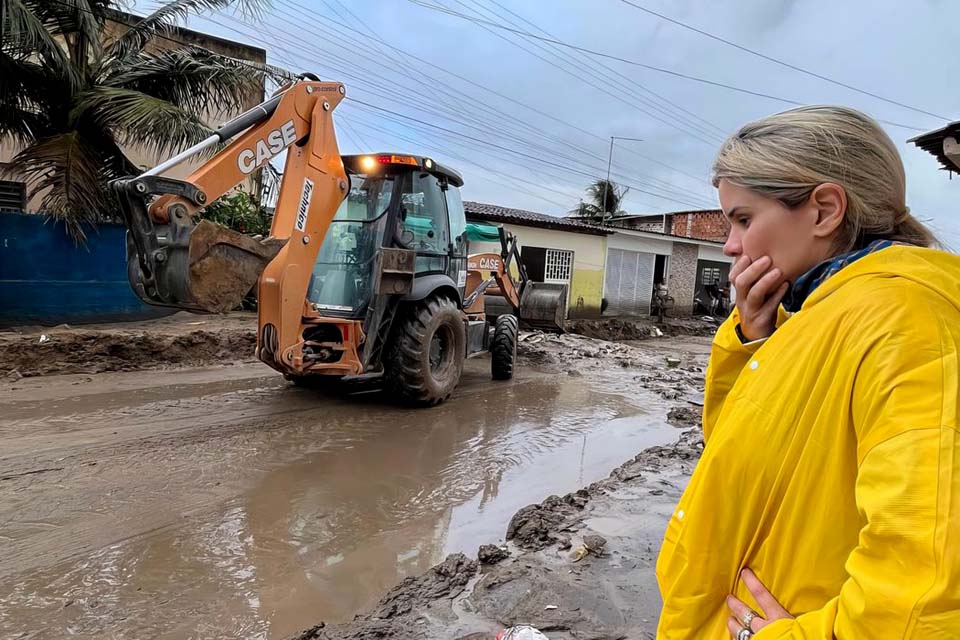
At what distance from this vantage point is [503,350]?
30.3ft

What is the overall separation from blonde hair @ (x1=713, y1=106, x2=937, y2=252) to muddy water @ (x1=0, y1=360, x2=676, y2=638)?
2.82 m

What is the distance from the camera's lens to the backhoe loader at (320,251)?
15.0ft

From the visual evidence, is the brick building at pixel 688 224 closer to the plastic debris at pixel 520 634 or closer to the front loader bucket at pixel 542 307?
the front loader bucket at pixel 542 307

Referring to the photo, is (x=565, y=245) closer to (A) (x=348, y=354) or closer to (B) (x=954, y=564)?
(A) (x=348, y=354)

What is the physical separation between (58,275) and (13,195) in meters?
3.86

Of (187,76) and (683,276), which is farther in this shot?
(683,276)

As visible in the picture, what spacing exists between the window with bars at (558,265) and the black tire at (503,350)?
8.44 meters

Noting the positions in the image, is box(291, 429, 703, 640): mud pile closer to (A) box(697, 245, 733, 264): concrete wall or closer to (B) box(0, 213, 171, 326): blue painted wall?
(B) box(0, 213, 171, 326): blue painted wall

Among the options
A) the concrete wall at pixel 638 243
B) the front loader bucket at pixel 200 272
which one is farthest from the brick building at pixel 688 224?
the front loader bucket at pixel 200 272

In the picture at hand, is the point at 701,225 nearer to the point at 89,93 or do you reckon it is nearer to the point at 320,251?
the point at 89,93

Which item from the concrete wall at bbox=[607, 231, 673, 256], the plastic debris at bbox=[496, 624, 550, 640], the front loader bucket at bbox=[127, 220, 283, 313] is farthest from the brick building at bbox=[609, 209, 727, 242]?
the plastic debris at bbox=[496, 624, 550, 640]

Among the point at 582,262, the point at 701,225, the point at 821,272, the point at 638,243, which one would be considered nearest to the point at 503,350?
the point at 821,272

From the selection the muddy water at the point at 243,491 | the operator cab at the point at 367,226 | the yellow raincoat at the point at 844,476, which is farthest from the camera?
the operator cab at the point at 367,226

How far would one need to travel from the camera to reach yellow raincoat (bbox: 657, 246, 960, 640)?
0.79m
